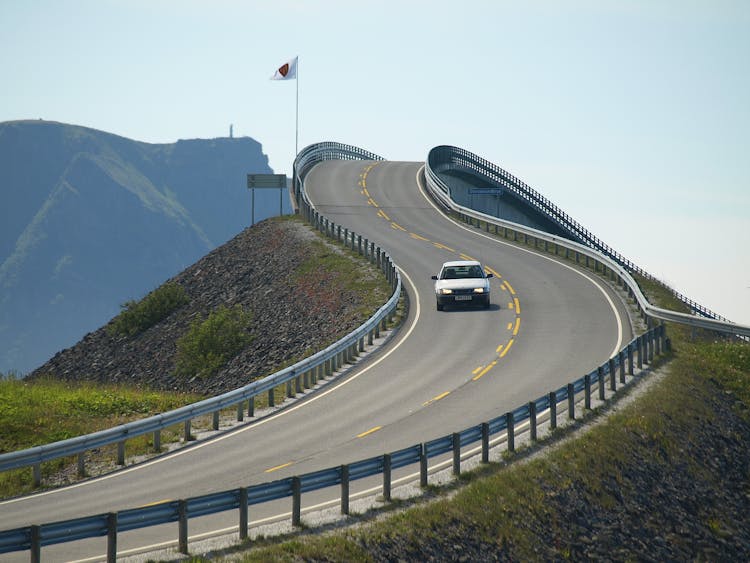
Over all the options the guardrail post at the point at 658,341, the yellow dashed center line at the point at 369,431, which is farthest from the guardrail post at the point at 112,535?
the guardrail post at the point at 658,341

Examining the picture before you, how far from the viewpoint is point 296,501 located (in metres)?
14.6

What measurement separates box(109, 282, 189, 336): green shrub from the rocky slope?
55 centimetres

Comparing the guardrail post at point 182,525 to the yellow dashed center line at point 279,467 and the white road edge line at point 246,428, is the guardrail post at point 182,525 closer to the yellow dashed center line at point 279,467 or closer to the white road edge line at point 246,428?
the yellow dashed center line at point 279,467

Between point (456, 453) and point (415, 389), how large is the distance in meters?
7.56

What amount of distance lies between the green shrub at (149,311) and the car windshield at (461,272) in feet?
57.0

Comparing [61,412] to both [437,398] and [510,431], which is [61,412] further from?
[510,431]

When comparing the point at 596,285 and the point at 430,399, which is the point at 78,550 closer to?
the point at 430,399

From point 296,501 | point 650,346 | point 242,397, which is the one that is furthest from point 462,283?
point 296,501

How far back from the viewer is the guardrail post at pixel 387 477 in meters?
15.9

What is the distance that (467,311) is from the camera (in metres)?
36.3

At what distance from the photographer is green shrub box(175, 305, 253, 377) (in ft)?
126

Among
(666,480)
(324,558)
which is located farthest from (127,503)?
(666,480)

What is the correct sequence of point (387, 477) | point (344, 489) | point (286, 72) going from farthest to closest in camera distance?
point (286, 72), point (387, 477), point (344, 489)

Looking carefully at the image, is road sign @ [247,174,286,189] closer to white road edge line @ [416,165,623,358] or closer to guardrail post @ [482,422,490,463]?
white road edge line @ [416,165,623,358]
